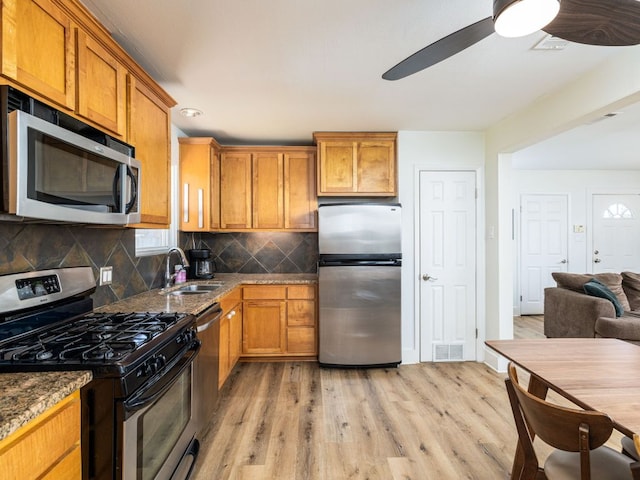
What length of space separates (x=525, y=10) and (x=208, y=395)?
8.18 feet

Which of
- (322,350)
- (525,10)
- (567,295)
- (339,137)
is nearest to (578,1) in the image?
(525,10)

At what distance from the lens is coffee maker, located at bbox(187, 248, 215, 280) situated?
342 centimetres

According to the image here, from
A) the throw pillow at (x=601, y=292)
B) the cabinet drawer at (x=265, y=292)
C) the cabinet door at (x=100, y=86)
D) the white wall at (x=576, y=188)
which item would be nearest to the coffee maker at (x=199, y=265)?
the cabinet drawer at (x=265, y=292)

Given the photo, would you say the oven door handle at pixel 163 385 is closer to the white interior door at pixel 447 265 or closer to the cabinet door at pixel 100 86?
the cabinet door at pixel 100 86

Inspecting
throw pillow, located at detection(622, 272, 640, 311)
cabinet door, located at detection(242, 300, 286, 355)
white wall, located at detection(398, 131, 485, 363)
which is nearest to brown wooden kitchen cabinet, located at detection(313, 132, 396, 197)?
white wall, located at detection(398, 131, 485, 363)

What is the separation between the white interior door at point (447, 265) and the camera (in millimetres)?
3520

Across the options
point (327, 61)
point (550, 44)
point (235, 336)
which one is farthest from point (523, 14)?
point (235, 336)

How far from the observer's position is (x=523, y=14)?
3.58 ft

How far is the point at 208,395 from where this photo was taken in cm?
213

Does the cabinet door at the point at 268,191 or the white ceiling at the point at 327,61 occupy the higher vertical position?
the white ceiling at the point at 327,61

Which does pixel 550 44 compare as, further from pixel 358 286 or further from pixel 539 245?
pixel 539 245

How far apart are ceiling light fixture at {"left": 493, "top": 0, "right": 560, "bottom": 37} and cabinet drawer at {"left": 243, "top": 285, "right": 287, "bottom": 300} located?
2.79 metres

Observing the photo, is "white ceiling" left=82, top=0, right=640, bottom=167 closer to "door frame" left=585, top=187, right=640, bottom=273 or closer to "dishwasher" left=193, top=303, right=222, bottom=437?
"dishwasher" left=193, top=303, right=222, bottom=437

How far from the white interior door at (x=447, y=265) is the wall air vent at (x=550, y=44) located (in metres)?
1.68
